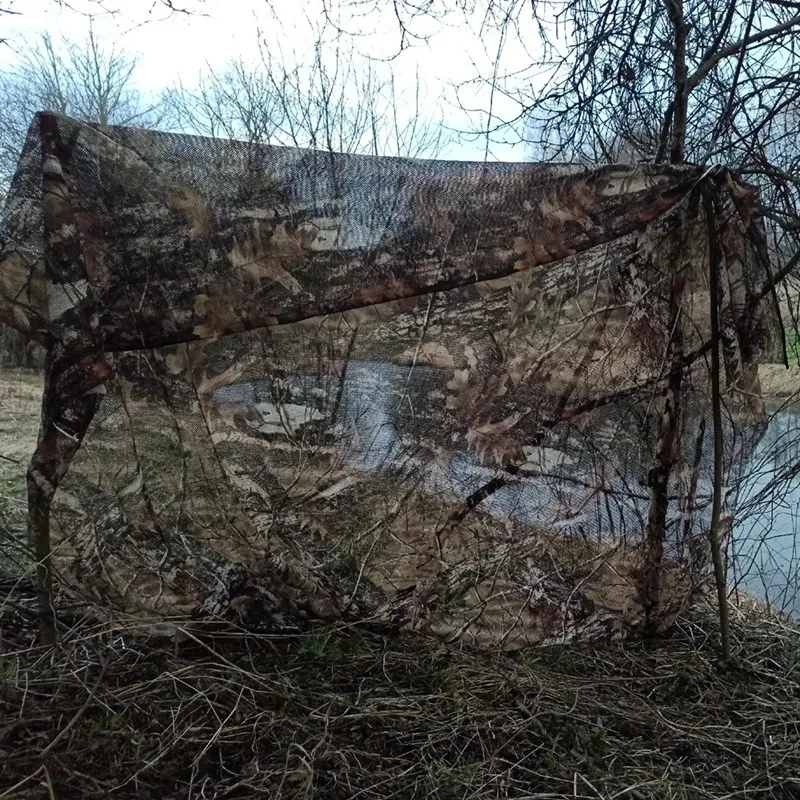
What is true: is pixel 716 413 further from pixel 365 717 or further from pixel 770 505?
pixel 365 717

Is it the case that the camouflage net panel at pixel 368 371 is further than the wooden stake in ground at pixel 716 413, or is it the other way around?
the wooden stake in ground at pixel 716 413

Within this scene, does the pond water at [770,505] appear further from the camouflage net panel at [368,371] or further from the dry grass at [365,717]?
the dry grass at [365,717]

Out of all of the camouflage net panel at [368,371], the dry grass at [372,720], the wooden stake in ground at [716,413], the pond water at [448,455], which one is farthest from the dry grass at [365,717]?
the pond water at [448,455]

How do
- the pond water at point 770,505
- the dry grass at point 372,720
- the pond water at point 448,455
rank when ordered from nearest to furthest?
the dry grass at point 372,720 < the pond water at point 448,455 < the pond water at point 770,505

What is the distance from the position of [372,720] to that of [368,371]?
1121mm

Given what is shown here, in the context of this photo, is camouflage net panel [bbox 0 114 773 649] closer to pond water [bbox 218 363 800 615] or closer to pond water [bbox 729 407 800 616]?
pond water [bbox 218 363 800 615]

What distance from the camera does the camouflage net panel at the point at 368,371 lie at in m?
2.05

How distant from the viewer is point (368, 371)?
7.34ft

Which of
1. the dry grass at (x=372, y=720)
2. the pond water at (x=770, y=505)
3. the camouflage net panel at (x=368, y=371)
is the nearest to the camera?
the dry grass at (x=372, y=720)

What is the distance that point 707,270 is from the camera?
2373 millimetres

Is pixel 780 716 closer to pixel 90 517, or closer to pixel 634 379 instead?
pixel 634 379

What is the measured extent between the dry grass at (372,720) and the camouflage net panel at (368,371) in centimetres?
15

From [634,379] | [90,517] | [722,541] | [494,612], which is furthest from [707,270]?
[90,517]

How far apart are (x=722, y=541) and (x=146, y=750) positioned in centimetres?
215
